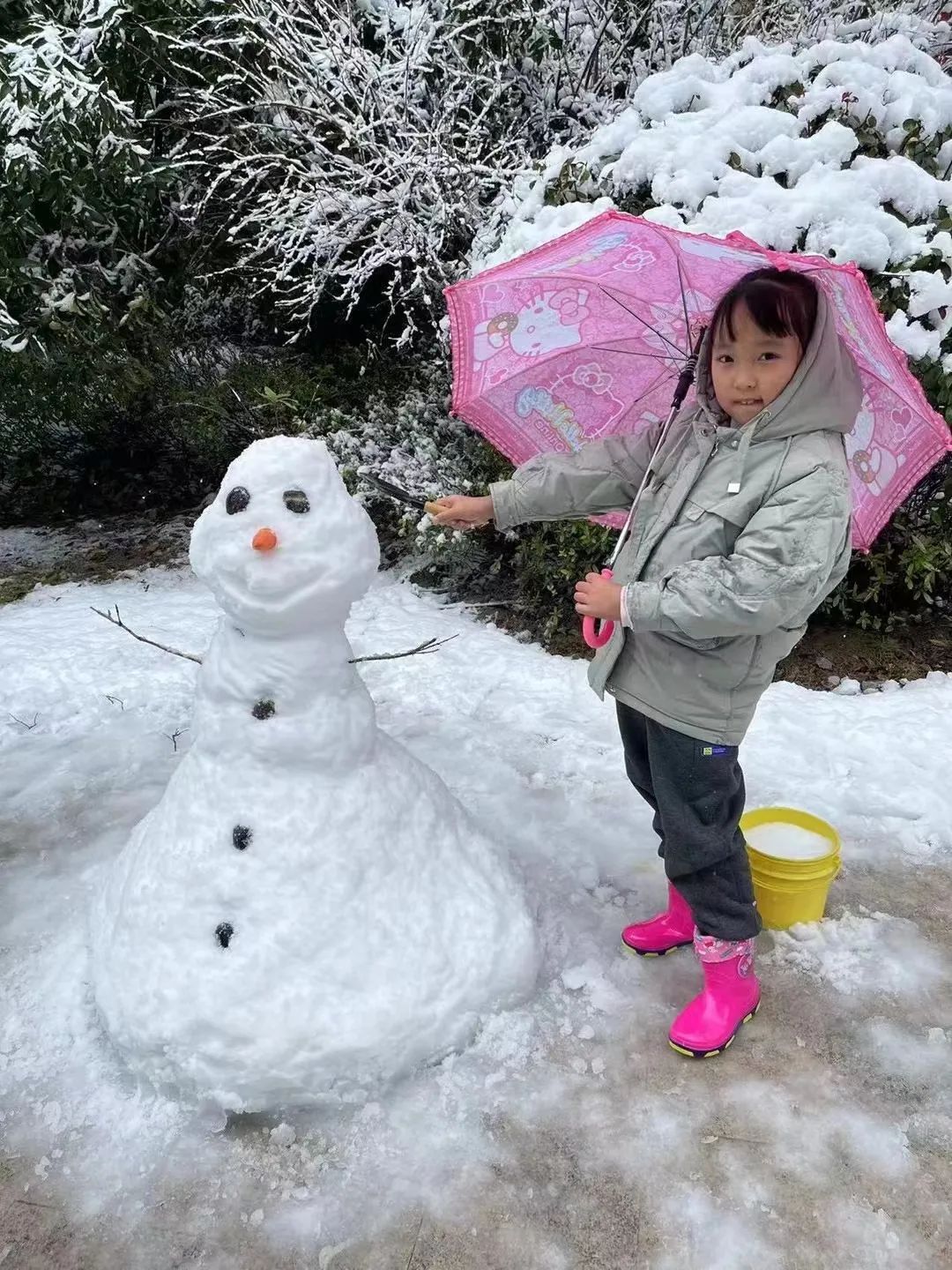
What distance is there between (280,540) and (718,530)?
901 millimetres

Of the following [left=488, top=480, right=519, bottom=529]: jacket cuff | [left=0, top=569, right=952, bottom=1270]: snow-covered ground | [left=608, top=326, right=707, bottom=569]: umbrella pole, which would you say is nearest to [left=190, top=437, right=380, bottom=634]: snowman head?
[left=488, top=480, right=519, bottom=529]: jacket cuff

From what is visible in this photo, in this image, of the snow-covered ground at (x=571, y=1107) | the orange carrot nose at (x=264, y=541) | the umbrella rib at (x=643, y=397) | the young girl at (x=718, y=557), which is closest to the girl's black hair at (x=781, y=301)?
the young girl at (x=718, y=557)

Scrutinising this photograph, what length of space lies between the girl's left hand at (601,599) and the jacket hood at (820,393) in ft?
1.35

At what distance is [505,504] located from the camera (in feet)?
6.75

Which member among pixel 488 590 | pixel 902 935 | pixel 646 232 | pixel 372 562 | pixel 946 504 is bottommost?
pixel 488 590

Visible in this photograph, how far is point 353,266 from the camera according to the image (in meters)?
5.02

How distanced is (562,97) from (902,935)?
4.88m

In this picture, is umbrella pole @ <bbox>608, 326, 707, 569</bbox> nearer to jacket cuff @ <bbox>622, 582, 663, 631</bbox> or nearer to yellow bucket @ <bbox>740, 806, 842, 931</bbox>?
jacket cuff @ <bbox>622, 582, 663, 631</bbox>

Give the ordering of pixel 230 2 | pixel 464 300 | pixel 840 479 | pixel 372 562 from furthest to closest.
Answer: pixel 230 2 → pixel 464 300 → pixel 372 562 → pixel 840 479

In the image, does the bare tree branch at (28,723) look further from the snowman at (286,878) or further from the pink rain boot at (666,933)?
the pink rain boot at (666,933)

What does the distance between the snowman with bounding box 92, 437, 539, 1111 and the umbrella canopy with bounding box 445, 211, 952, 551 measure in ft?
2.22

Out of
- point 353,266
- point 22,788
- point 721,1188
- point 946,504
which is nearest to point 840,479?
point 721,1188

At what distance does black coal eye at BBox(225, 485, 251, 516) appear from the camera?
1.75 meters

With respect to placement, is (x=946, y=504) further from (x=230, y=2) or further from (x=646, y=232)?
(x=230, y=2)
